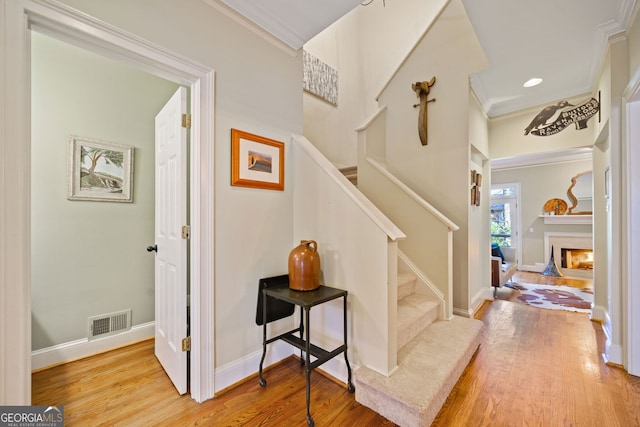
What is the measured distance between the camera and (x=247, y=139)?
6.16 ft

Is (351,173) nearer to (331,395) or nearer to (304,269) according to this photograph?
(304,269)

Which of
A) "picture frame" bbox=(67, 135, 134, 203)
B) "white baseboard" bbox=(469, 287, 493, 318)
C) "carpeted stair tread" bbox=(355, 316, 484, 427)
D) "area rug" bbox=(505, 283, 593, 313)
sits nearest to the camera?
"carpeted stair tread" bbox=(355, 316, 484, 427)

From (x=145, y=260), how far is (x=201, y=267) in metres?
1.30

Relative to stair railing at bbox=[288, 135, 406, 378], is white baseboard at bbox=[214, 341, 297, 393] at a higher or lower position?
lower

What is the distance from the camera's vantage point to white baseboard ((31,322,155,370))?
2.00 metres

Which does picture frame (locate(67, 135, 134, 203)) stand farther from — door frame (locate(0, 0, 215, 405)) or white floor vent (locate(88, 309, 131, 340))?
door frame (locate(0, 0, 215, 405))

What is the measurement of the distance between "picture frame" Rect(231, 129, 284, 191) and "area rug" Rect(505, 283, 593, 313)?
4058 millimetres

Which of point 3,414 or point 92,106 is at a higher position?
point 92,106

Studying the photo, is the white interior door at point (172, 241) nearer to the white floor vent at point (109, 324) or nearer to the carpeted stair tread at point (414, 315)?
the white floor vent at point (109, 324)

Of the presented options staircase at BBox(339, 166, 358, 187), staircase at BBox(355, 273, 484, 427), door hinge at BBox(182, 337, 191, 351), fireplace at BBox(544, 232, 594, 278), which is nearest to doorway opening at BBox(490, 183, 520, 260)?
fireplace at BBox(544, 232, 594, 278)

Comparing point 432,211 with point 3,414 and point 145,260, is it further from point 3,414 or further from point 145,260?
point 3,414

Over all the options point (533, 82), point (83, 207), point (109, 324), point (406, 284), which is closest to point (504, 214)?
point (533, 82)

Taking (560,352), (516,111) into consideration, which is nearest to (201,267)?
(560,352)

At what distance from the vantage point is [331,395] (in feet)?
5.66
